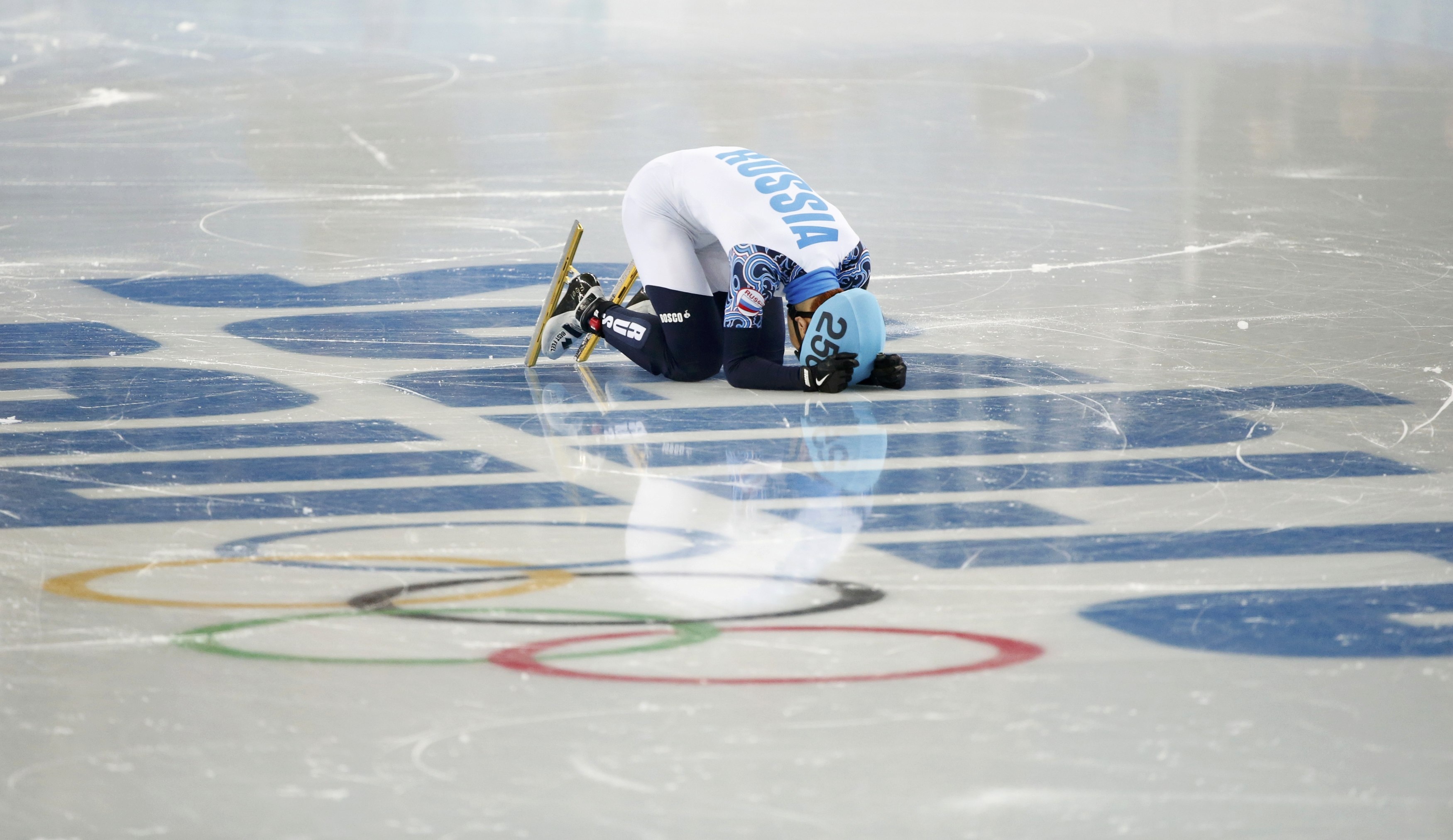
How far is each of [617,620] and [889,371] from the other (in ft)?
10.4

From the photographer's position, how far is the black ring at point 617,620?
4.47 meters

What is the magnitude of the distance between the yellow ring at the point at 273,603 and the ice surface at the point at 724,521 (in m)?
0.02

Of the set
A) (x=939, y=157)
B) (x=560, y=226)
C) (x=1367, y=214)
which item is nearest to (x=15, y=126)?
(x=560, y=226)

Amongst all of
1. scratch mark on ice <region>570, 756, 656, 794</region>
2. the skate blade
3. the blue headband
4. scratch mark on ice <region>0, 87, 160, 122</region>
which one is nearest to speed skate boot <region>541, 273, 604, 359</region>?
the skate blade

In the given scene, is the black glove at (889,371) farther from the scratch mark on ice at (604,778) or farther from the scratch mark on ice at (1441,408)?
the scratch mark on ice at (604,778)

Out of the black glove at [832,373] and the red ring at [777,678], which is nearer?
the red ring at [777,678]

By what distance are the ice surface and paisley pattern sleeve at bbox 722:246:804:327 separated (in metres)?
0.39

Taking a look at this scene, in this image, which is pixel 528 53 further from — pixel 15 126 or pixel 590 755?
pixel 590 755

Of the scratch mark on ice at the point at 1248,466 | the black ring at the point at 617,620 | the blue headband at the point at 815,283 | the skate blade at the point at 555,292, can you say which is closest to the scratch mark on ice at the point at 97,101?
the skate blade at the point at 555,292

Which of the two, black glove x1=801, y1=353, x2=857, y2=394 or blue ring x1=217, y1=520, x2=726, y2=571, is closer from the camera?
blue ring x1=217, y1=520, x2=726, y2=571

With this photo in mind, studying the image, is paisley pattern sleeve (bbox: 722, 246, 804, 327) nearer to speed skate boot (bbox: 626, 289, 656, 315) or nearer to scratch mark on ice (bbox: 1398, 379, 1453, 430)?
speed skate boot (bbox: 626, 289, 656, 315)

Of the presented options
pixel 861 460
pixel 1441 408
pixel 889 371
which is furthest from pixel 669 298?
pixel 1441 408

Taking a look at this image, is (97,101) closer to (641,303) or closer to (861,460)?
(641,303)

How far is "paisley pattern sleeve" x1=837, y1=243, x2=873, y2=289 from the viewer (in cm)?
743
